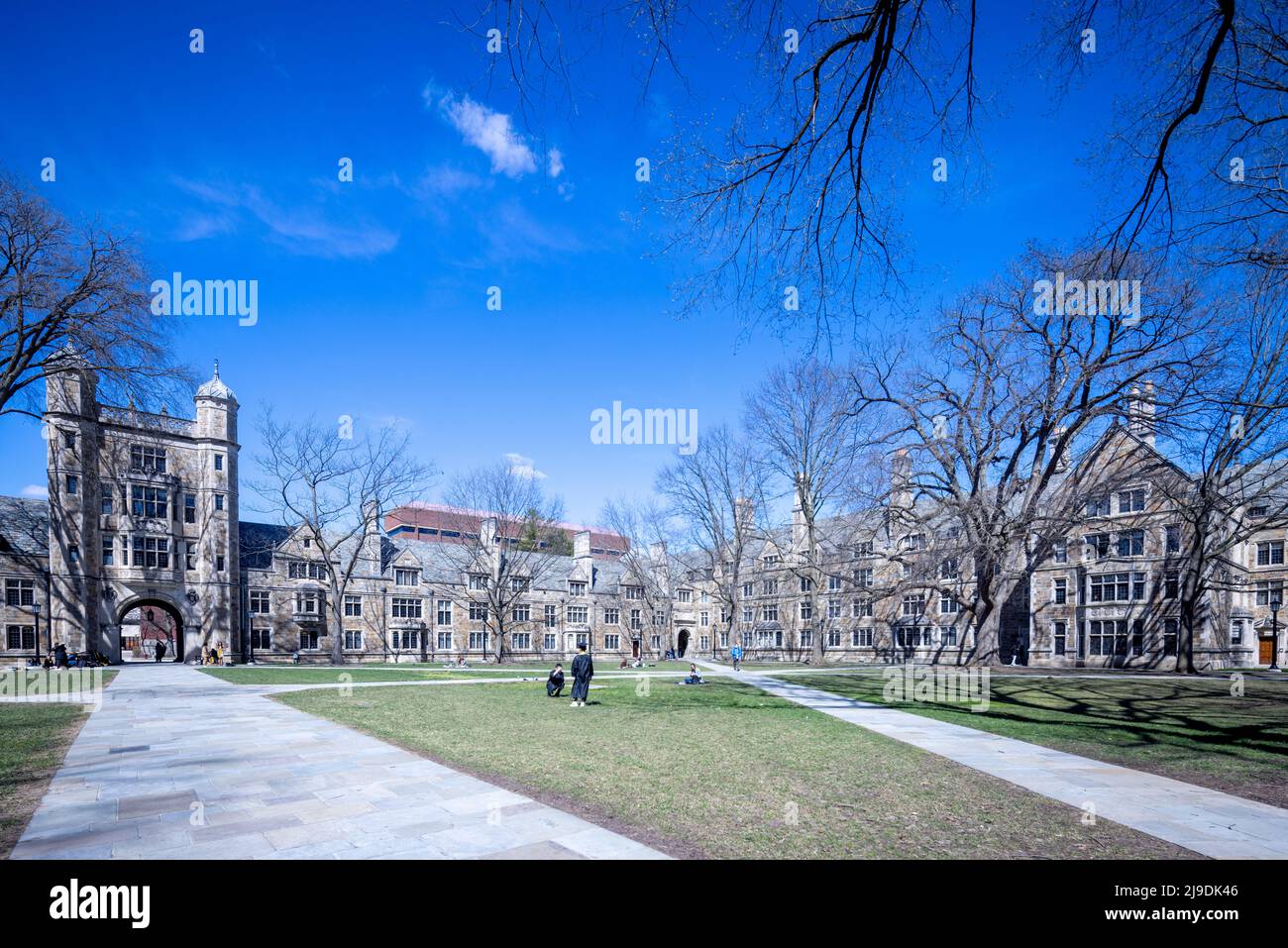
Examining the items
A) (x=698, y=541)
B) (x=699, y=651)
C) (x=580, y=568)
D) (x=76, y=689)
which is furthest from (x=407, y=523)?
(x=76, y=689)

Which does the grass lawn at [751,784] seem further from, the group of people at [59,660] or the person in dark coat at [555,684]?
the group of people at [59,660]

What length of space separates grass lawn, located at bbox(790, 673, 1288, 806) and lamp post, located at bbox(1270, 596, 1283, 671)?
17272mm

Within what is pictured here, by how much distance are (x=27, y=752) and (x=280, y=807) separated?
656cm

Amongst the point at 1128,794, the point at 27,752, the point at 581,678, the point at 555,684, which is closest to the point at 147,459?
the point at 555,684

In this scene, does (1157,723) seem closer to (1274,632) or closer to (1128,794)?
(1128,794)

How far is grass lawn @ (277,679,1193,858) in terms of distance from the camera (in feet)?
20.6

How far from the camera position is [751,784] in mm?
8680

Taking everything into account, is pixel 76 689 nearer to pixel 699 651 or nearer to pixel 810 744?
pixel 810 744

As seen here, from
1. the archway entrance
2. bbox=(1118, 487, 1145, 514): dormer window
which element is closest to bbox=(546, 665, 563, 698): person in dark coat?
the archway entrance

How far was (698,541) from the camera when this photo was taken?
158 feet

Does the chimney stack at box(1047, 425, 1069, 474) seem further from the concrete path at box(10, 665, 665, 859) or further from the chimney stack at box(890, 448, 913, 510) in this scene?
the concrete path at box(10, 665, 665, 859)

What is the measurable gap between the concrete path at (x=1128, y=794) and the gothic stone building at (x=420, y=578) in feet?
47.2

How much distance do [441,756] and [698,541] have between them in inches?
1513

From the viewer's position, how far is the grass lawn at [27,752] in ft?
22.7
